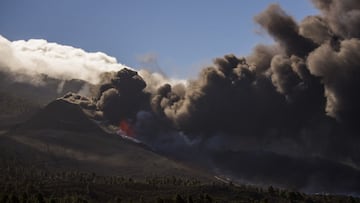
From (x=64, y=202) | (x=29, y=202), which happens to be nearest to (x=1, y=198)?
(x=29, y=202)

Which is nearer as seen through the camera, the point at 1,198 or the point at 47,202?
the point at 1,198

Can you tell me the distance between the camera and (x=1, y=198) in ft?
589

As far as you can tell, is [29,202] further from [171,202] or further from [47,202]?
[171,202]

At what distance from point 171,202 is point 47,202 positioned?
130ft

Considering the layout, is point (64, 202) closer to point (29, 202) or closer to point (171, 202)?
point (29, 202)

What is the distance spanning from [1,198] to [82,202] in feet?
84.6

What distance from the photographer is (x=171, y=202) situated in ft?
654

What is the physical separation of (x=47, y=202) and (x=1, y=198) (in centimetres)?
1743

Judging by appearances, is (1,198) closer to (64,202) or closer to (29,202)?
(29,202)

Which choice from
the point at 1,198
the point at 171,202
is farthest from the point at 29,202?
the point at 171,202

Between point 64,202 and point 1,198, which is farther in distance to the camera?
point 64,202

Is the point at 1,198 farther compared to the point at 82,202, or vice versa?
the point at 82,202

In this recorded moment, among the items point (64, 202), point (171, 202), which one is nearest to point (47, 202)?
point (64, 202)

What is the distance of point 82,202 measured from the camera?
193m
